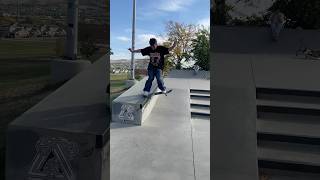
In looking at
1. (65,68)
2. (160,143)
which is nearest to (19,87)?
(65,68)

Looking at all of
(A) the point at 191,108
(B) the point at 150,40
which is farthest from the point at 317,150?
(B) the point at 150,40

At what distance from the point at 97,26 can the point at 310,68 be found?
10.7ft

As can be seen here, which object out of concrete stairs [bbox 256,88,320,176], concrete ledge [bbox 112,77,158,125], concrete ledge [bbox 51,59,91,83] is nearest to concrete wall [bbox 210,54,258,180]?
concrete stairs [bbox 256,88,320,176]

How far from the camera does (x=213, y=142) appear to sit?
362 centimetres

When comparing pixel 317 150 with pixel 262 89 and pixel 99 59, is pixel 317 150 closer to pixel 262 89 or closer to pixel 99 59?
pixel 262 89

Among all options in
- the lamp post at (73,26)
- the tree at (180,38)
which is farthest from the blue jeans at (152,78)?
the lamp post at (73,26)

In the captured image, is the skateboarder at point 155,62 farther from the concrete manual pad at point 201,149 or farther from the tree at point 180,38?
the concrete manual pad at point 201,149

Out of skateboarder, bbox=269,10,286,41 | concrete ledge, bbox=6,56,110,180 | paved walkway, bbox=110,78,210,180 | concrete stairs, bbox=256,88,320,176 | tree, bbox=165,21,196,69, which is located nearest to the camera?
tree, bbox=165,21,196,69

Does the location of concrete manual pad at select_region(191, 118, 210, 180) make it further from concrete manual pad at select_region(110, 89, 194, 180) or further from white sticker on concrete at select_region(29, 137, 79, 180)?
white sticker on concrete at select_region(29, 137, 79, 180)

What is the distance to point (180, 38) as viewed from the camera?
316 centimetres

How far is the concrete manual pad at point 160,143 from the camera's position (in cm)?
320

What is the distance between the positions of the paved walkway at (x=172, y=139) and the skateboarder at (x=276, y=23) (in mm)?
2778

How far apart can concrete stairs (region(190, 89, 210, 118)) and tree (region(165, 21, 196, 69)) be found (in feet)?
0.99

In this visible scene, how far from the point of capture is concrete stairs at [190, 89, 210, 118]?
10.6ft
